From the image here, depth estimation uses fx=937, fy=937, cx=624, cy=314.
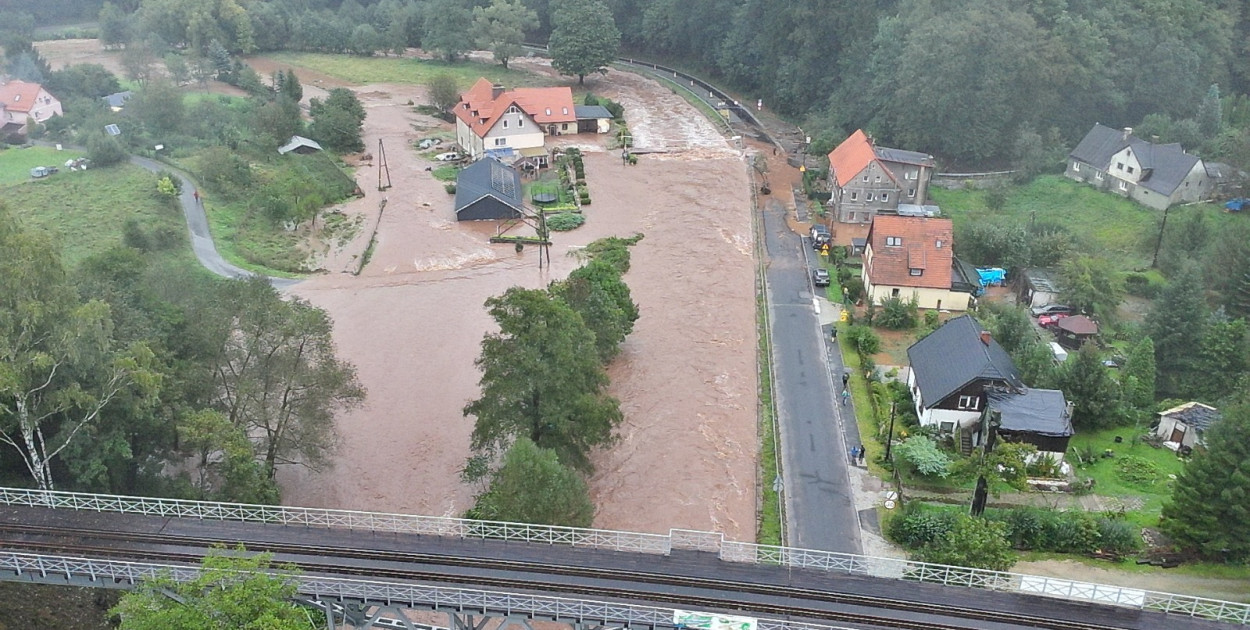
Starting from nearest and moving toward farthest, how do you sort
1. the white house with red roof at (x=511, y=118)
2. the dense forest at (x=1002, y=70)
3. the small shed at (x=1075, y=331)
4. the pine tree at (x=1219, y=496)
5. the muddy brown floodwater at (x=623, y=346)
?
the pine tree at (x=1219, y=496) < the muddy brown floodwater at (x=623, y=346) < the small shed at (x=1075, y=331) < the dense forest at (x=1002, y=70) < the white house with red roof at (x=511, y=118)

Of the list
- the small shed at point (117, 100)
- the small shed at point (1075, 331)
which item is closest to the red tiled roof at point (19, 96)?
the small shed at point (117, 100)

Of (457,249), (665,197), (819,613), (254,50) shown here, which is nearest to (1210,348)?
(819,613)

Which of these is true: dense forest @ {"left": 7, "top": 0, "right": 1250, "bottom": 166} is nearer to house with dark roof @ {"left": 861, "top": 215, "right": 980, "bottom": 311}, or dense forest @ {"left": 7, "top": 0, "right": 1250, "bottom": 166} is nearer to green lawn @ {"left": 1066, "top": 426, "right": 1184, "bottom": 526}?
house with dark roof @ {"left": 861, "top": 215, "right": 980, "bottom": 311}

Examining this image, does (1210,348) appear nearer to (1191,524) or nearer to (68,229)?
(1191,524)

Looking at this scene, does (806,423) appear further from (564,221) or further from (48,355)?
(48,355)

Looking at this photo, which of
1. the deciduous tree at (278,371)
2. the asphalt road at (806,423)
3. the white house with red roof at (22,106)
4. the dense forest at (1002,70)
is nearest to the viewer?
the deciduous tree at (278,371)

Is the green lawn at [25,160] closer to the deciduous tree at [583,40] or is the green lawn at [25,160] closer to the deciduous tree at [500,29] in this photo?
the deciduous tree at [500,29]
